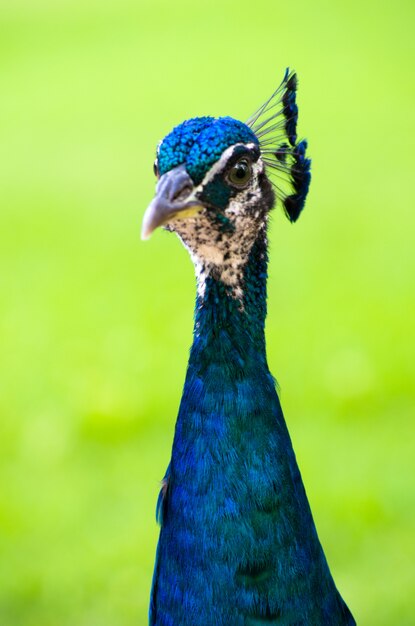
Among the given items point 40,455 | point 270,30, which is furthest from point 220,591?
point 270,30

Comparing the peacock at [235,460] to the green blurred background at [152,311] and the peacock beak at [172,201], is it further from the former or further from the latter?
the green blurred background at [152,311]

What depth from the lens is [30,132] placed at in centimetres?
725

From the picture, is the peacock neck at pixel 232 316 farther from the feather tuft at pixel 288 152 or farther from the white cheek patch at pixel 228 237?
the feather tuft at pixel 288 152

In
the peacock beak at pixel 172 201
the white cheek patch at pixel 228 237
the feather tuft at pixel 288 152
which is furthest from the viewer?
the feather tuft at pixel 288 152

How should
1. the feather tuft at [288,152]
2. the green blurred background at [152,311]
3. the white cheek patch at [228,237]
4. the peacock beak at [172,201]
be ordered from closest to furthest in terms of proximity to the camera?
the peacock beak at [172,201] < the white cheek patch at [228,237] < the feather tuft at [288,152] < the green blurred background at [152,311]

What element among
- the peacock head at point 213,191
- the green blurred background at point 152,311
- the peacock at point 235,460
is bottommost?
the peacock at point 235,460

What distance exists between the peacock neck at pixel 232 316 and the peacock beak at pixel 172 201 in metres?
0.17

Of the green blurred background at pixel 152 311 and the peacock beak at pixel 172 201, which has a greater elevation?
the green blurred background at pixel 152 311

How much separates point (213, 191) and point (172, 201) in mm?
95

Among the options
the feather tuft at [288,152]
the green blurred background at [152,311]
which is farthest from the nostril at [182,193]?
the green blurred background at [152,311]

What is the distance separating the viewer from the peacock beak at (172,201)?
4.98 feet

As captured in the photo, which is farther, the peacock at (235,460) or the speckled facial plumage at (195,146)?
the peacock at (235,460)

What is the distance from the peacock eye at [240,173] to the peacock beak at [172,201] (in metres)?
0.09

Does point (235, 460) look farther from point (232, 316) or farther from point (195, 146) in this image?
point (195, 146)
